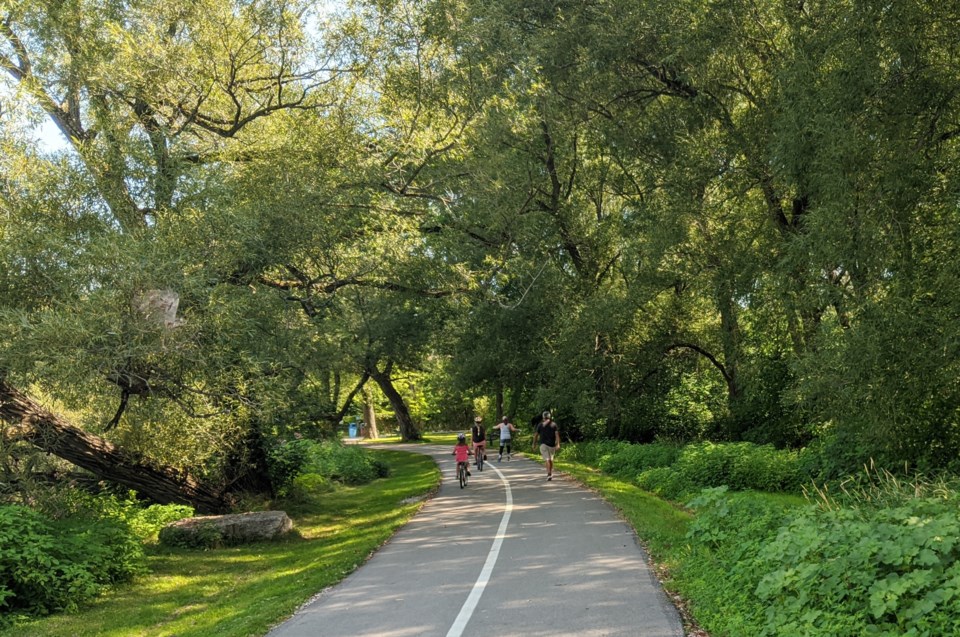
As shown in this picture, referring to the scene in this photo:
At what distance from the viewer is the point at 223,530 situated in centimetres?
1366

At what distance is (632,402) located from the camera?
2617cm

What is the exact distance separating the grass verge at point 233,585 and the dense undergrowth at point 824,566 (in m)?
4.53

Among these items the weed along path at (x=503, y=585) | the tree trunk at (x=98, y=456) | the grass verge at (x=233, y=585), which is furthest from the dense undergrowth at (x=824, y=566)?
the tree trunk at (x=98, y=456)

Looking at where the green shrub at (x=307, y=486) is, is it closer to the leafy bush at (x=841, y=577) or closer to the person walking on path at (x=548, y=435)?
the person walking on path at (x=548, y=435)

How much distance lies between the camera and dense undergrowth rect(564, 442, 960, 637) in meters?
4.75

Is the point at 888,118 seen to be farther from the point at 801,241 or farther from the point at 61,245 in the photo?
the point at 61,245

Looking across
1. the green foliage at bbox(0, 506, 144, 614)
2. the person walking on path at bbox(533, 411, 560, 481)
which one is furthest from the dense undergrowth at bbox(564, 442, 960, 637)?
the person walking on path at bbox(533, 411, 560, 481)

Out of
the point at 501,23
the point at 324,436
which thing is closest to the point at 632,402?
the point at 324,436

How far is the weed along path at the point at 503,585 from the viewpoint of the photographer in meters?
6.61

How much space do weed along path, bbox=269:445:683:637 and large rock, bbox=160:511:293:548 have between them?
2785 mm

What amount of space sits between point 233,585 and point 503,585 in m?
4.62

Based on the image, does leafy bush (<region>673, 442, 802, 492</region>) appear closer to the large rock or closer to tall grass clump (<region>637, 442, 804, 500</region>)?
tall grass clump (<region>637, 442, 804, 500</region>)

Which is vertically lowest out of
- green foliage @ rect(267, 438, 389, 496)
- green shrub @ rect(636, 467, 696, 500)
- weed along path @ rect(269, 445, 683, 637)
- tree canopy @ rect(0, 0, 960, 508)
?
green shrub @ rect(636, 467, 696, 500)

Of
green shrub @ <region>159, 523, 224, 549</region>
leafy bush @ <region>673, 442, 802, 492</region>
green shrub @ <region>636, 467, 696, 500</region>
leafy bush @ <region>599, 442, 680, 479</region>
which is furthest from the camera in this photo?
leafy bush @ <region>599, 442, 680, 479</region>
